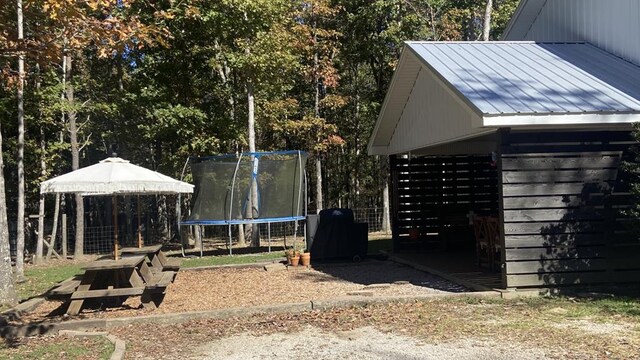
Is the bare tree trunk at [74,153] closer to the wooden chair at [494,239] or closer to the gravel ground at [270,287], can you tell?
the gravel ground at [270,287]

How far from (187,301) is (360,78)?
22268mm

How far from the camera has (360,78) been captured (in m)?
30.3

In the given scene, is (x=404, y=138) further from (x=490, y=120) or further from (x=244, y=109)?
(x=244, y=109)

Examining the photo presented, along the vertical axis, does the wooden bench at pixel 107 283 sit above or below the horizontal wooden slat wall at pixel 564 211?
below

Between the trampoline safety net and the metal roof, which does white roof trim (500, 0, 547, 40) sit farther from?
the trampoline safety net

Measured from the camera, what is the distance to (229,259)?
15.8 metres

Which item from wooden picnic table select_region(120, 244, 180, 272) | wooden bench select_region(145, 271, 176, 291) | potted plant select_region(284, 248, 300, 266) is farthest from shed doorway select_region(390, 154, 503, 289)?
wooden bench select_region(145, 271, 176, 291)

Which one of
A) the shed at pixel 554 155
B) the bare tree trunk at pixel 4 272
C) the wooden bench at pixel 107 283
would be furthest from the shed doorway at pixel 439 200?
the bare tree trunk at pixel 4 272

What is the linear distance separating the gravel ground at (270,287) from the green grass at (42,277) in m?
1.81

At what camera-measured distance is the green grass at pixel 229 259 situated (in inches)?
581

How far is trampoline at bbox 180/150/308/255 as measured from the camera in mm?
16500

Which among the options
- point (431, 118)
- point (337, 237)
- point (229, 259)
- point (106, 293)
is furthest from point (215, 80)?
point (106, 293)

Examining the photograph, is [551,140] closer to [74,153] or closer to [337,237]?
[337,237]

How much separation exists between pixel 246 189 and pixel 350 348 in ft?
35.4
